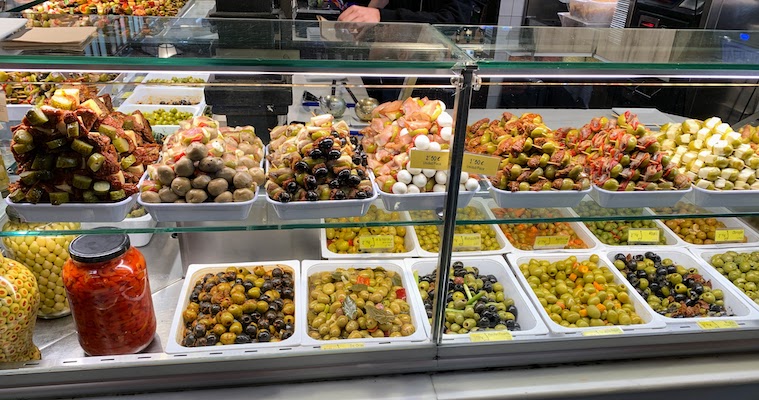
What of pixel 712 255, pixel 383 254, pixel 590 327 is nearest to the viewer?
pixel 590 327

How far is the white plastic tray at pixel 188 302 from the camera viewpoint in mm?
1793

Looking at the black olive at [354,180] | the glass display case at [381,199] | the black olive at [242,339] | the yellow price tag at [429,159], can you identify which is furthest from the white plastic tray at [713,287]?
the black olive at [242,339]

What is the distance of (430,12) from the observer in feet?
12.0

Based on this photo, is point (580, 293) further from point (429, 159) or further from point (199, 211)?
point (199, 211)

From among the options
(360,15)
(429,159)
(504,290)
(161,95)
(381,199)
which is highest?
(360,15)

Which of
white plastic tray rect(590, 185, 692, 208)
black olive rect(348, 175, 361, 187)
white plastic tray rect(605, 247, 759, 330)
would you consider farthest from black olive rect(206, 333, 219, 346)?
white plastic tray rect(605, 247, 759, 330)

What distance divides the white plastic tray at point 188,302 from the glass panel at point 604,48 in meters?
1.10

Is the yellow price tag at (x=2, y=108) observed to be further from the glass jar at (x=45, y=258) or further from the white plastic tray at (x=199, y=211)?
the glass jar at (x=45, y=258)

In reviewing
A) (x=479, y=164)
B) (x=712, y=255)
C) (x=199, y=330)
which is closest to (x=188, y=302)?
(x=199, y=330)

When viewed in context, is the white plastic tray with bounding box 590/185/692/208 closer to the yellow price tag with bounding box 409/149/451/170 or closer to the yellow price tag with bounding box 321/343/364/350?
the yellow price tag with bounding box 409/149/451/170

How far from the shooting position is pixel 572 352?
1.93 meters

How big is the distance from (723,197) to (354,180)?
1.34m

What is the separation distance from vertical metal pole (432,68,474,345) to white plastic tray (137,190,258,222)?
61 centimetres

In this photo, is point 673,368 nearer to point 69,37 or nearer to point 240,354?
point 240,354
